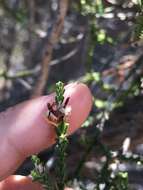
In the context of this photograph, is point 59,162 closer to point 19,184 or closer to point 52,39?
point 19,184

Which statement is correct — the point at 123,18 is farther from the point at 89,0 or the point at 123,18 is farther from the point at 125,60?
the point at 125,60

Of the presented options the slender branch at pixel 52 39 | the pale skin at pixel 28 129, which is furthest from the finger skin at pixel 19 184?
the slender branch at pixel 52 39

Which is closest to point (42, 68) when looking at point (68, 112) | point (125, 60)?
point (125, 60)

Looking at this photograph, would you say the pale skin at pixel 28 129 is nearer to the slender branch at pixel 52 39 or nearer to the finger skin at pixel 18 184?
the finger skin at pixel 18 184

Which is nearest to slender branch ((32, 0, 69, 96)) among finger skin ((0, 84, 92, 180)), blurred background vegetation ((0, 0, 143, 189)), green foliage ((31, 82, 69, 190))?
blurred background vegetation ((0, 0, 143, 189))

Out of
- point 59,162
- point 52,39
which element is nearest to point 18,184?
point 59,162

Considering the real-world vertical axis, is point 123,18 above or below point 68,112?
above

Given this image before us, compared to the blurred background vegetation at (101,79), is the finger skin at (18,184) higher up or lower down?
lower down
